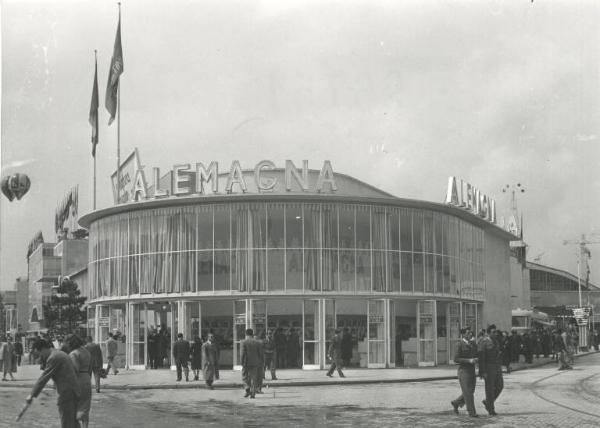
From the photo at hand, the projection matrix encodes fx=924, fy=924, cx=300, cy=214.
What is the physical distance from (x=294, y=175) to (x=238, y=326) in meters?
6.99

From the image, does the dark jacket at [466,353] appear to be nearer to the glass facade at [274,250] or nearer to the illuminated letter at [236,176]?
the glass facade at [274,250]

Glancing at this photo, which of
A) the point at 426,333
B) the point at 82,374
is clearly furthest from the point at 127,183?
the point at 82,374

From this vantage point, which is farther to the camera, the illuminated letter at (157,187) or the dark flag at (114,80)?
the dark flag at (114,80)

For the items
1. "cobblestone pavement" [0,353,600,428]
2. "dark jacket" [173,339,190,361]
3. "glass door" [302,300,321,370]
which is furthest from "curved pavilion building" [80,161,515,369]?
"cobblestone pavement" [0,353,600,428]

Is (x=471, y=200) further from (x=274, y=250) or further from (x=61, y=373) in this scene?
(x=61, y=373)

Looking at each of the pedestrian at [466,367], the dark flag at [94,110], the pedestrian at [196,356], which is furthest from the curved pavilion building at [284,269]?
the pedestrian at [466,367]

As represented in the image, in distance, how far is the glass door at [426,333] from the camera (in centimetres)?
4219

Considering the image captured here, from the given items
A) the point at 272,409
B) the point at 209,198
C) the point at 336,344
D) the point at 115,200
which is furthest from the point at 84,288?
the point at 272,409

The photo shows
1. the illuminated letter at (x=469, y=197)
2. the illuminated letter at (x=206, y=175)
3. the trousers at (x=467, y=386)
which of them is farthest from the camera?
the illuminated letter at (x=469, y=197)

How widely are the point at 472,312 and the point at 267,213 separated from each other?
599 inches

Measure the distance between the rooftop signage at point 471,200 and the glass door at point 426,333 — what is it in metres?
5.40

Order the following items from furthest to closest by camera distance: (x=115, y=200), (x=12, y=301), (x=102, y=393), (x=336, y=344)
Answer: (x=12, y=301), (x=115, y=200), (x=336, y=344), (x=102, y=393)

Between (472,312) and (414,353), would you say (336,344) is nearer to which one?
(414,353)

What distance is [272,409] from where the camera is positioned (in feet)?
68.4
